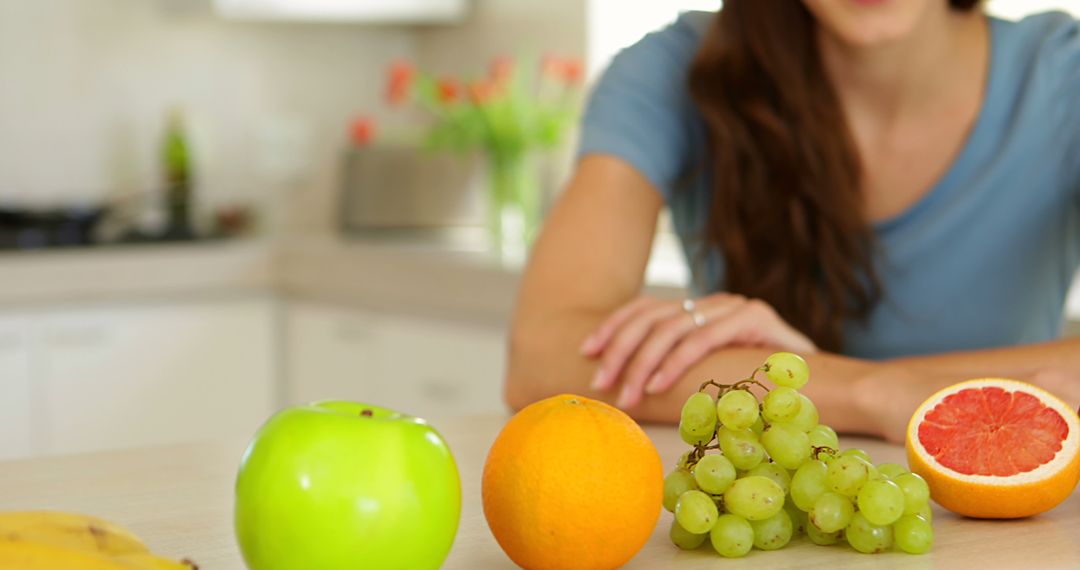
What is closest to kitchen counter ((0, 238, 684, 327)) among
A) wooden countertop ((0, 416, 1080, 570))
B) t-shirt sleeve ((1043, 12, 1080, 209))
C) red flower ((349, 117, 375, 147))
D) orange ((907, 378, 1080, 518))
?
red flower ((349, 117, 375, 147))

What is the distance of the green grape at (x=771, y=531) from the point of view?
77 cm

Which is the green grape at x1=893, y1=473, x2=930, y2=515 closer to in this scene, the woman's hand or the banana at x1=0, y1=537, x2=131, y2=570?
the banana at x1=0, y1=537, x2=131, y2=570

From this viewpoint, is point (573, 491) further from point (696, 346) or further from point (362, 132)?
point (362, 132)

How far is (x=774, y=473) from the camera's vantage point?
79 cm

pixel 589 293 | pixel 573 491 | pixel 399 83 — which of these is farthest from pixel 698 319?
pixel 399 83

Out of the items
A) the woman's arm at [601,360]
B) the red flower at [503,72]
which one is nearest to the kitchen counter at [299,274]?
the red flower at [503,72]

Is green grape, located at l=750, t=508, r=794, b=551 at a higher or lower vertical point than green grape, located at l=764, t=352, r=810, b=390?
lower

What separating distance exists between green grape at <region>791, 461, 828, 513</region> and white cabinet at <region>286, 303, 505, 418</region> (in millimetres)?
2262

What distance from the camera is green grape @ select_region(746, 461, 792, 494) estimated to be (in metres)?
0.79

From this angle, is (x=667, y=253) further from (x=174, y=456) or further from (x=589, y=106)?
(x=174, y=456)

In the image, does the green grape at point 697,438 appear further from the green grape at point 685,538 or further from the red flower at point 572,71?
the red flower at point 572,71

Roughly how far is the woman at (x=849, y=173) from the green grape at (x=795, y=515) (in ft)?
2.63

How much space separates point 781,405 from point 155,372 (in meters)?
2.89

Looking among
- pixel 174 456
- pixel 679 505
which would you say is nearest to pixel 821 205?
pixel 174 456
